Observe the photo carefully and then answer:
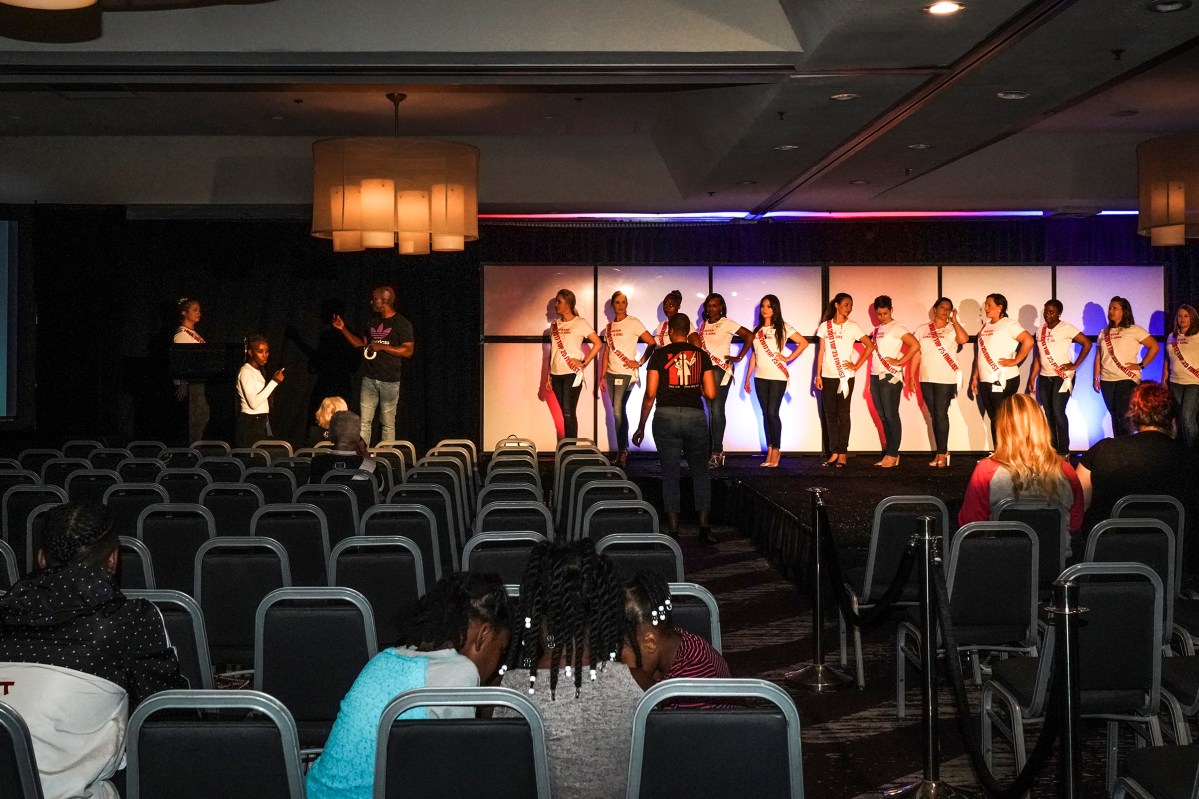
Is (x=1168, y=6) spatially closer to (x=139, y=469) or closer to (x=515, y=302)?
(x=139, y=469)

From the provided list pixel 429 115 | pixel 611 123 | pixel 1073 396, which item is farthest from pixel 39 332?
pixel 1073 396

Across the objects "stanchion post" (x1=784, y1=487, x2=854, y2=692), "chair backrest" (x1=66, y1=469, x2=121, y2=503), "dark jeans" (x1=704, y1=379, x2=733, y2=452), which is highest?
"dark jeans" (x1=704, y1=379, x2=733, y2=452)

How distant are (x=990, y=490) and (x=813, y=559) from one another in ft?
3.00

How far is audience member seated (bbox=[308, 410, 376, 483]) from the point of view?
6.94m

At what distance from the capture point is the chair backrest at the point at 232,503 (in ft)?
19.5

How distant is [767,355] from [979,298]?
139 inches

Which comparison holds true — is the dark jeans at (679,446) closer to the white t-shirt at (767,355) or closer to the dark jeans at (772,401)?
the dark jeans at (772,401)

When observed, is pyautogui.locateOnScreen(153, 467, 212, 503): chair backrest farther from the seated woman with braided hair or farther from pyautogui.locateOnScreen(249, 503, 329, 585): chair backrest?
the seated woman with braided hair

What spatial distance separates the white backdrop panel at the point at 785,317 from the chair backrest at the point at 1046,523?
31.4 feet

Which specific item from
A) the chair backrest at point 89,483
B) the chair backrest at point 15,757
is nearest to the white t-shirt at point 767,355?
the chair backrest at point 89,483

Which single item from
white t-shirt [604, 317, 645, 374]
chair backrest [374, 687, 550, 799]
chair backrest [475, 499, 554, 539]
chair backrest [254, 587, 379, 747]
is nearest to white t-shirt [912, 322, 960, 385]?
white t-shirt [604, 317, 645, 374]

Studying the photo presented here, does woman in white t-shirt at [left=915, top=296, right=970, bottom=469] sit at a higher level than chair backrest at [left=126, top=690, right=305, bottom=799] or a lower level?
higher

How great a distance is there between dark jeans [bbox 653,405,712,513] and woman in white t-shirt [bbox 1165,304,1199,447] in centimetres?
553

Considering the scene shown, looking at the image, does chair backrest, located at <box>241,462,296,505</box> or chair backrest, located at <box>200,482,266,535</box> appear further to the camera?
chair backrest, located at <box>241,462,296,505</box>
